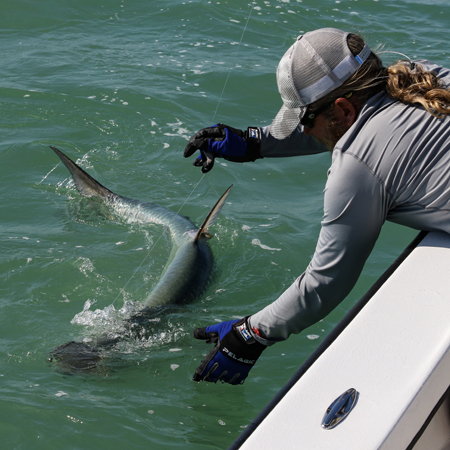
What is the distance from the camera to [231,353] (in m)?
2.59

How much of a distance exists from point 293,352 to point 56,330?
1.58m

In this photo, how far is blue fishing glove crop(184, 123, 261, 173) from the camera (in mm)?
3369

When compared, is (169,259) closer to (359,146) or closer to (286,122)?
(286,122)

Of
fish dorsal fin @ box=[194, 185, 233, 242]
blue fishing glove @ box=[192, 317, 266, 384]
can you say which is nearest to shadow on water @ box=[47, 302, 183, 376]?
fish dorsal fin @ box=[194, 185, 233, 242]

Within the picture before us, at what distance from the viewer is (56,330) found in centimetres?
383

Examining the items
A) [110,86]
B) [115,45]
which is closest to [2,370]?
[110,86]

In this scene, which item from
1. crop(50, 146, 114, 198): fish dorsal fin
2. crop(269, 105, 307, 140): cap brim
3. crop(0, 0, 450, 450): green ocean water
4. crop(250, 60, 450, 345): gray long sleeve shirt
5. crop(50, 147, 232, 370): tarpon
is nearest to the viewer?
crop(250, 60, 450, 345): gray long sleeve shirt

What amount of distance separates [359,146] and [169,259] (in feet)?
8.87

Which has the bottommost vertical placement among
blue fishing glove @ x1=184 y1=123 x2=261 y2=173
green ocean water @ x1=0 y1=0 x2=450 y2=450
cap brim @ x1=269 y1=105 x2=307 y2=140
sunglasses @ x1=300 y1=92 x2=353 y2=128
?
green ocean water @ x1=0 y1=0 x2=450 y2=450

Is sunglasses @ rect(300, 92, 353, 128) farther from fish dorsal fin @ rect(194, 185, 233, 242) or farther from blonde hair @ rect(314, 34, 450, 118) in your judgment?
fish dorsal fin @ rect(194, 185, 233, 242)

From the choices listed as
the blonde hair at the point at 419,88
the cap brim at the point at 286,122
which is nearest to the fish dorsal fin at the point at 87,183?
the cap brim at the point at 286,122

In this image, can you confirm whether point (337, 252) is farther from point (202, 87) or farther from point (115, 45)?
point (115, 45)

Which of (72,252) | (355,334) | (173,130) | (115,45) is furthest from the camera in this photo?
(115,45)

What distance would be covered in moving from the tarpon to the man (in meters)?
1.53
